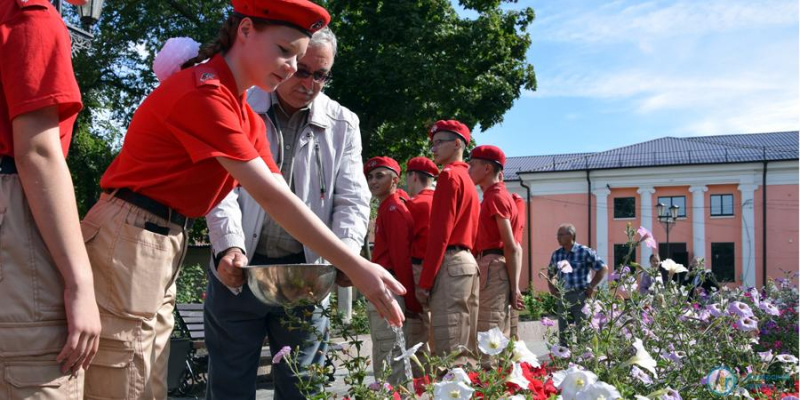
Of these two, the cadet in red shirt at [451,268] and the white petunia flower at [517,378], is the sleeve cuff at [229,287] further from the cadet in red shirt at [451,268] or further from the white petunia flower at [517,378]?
the cadet in red shirt at [451,268]

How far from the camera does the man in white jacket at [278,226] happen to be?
2977mm

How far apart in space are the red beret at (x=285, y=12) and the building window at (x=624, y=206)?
161ft

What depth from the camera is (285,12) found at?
2.24 metres

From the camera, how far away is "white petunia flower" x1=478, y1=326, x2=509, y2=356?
2295 mm

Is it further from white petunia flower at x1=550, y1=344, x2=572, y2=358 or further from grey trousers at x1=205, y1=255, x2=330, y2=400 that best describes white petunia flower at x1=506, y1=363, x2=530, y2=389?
grey trousers at x1=205, y1=255, x2=330, y2=400

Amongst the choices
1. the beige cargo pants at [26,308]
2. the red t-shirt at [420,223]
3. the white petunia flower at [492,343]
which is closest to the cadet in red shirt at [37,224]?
the beige cargo pants at [26,308]

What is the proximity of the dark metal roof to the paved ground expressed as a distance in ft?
123

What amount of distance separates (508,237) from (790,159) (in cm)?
4644

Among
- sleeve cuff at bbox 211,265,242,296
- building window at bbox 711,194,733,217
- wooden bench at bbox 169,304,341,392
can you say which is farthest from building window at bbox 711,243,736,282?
sleeve cuff at bbox 211,265,242,296

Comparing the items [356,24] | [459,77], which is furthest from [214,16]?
[459,77]

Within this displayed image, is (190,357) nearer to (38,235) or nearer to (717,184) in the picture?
(38,235)

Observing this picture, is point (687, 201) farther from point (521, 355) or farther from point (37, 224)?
point (37, 224)
